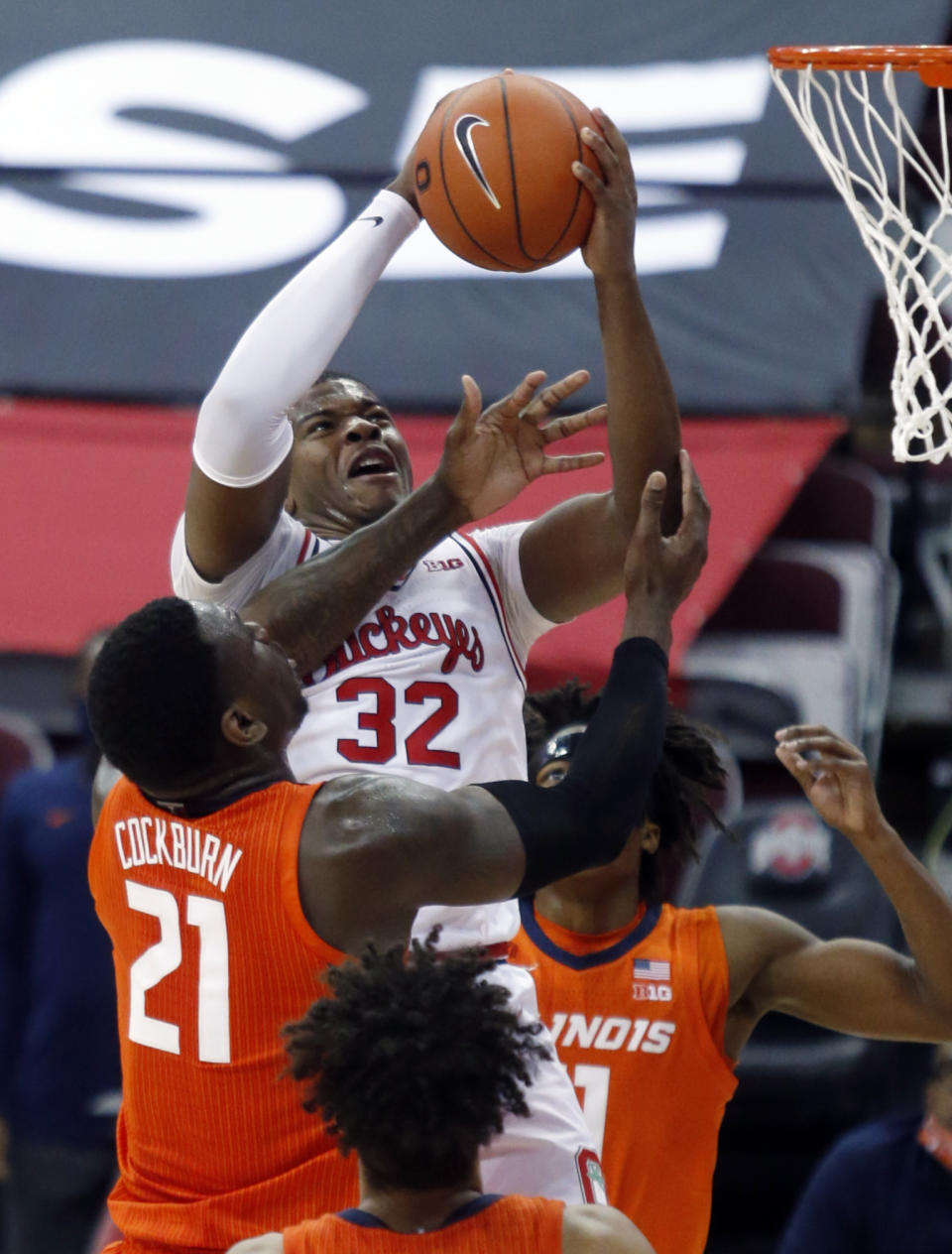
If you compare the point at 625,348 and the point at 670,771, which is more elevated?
the point at 625,348

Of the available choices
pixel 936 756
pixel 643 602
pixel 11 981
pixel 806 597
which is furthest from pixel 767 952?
pixel 936 756

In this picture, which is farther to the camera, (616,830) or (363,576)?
(363,576)

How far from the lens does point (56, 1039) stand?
5.08 m

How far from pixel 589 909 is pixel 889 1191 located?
139cm

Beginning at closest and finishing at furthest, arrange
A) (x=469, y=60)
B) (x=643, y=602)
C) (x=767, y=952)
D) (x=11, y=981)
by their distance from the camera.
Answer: (x=643, y=602)
(x=767, y=952)
(x=11, y=981)
(x=469, y=60)

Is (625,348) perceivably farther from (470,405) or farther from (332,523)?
(332,523)

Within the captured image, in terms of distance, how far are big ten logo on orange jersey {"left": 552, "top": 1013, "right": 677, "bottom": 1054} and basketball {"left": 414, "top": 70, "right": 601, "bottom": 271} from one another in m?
1.50

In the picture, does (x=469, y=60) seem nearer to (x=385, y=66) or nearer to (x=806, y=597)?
(x=385, y=66)

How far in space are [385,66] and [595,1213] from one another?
21.8 feet

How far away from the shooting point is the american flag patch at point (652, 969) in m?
3.80

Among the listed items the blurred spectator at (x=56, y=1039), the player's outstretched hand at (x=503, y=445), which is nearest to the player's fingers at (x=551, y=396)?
the player's outstretched hand at (x=503, y=445)

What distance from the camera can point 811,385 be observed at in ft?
25.2

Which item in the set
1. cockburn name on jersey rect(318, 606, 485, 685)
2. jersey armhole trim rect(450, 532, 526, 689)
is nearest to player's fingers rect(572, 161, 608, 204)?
jersey armhole trim rect(450, 532, 526, 689)

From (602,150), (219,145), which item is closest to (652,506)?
(602,150)
